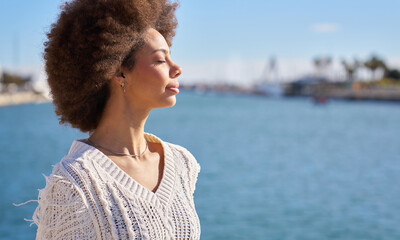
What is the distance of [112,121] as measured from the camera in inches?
57.3

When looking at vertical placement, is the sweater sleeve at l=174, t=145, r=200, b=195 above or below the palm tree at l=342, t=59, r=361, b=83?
below

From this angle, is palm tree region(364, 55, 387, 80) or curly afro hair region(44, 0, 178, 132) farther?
palm tree region(364, 55, 387, 80)

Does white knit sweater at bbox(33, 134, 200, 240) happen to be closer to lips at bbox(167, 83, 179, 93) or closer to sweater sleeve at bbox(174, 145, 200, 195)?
sweater sleeve at bbox(174, 145, 200, 195)

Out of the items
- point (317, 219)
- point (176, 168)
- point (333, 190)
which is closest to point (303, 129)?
point (333, 190)

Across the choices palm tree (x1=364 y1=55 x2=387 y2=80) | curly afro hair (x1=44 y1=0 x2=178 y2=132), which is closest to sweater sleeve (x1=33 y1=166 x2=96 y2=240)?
curly afro hair (x1=44 y1=0 x2=178 y2=132)

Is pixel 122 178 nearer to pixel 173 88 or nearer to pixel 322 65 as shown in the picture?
pixel 173 88

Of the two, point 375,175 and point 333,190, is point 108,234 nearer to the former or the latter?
point 333,190

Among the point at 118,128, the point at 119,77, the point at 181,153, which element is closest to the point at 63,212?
the point at 118,128

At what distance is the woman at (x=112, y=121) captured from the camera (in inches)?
50.4

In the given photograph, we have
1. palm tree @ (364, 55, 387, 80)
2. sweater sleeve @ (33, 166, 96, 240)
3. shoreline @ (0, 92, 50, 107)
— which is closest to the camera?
sweater sleeve @ (33, 166, 96, 240)

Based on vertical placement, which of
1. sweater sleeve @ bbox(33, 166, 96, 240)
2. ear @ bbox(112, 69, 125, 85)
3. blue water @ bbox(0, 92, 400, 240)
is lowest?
blue water @ bbox(0, 92, 400, 240)

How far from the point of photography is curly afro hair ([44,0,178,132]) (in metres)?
1.35

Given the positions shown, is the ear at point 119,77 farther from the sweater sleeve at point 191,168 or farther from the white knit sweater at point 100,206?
the sweater sleeve at point 191,168

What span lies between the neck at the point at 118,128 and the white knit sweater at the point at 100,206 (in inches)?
2.7
